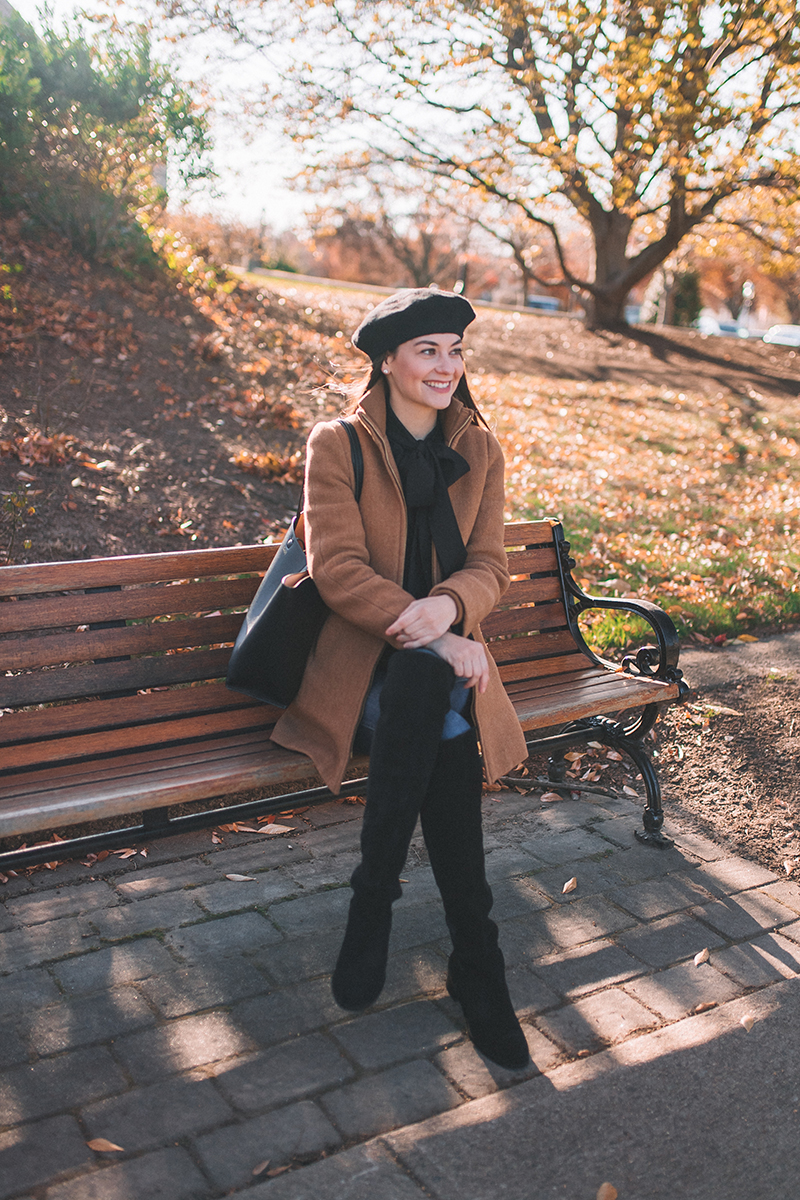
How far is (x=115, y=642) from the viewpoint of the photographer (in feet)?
9.91

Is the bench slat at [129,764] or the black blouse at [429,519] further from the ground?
the black blouse at [429,519]

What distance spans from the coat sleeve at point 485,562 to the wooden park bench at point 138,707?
0.55 m

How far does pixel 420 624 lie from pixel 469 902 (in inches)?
28.3

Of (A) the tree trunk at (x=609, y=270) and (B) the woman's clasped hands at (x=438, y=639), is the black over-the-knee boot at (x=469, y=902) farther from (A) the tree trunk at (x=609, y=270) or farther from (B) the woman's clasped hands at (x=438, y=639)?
(A) the tree trunk at (x=609, y=270)

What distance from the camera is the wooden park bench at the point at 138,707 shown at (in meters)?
Result: 2.66

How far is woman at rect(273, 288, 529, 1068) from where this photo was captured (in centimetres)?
242

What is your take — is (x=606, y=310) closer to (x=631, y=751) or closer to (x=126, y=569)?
(x=631, y=751)

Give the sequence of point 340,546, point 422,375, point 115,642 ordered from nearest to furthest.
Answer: point 340,546 → point 422,375 → point 115,642

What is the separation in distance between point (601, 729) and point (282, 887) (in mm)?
1436

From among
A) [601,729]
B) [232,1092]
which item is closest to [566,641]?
[601,729]

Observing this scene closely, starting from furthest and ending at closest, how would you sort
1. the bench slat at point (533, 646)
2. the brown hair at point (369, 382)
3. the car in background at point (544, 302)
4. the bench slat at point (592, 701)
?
the car in background at point (544, 302)
the bench slat at point (533, 646)
the bench slat at point (592, 701)
the brown hair at point (369, 382)

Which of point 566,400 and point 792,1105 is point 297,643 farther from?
point 566,400

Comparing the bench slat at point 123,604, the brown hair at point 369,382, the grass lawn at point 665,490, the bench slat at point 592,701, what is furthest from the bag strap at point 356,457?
the grass lawn at point 665,490

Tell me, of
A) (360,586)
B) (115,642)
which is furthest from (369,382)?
(115,642)
